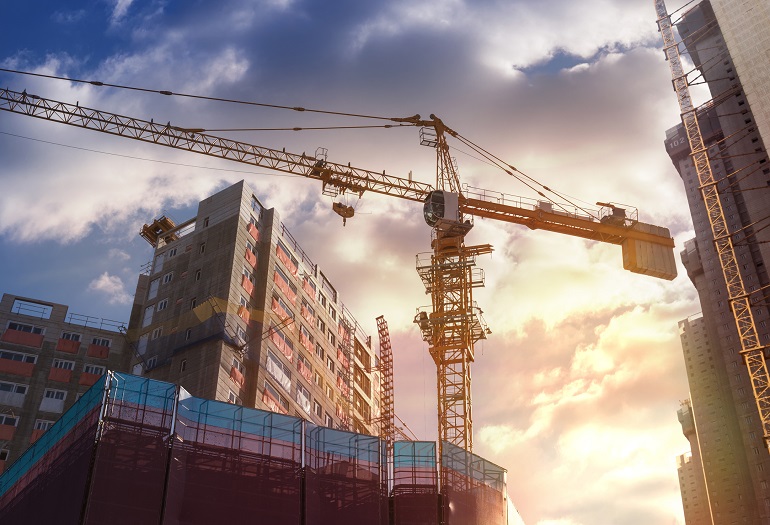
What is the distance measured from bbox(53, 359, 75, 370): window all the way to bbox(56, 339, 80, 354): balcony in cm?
132

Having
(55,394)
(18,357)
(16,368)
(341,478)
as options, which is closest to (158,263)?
(18,357)

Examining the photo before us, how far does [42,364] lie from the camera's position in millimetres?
92375

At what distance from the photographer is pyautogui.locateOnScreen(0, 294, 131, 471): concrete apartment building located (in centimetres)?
8706

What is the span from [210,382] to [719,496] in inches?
5479

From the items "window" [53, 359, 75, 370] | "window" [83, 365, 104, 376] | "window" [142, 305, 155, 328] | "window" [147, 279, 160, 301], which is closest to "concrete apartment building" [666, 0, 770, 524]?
"window" [147, 279, 160, 301]

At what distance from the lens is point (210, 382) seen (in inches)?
3078

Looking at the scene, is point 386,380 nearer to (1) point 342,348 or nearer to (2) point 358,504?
(1) point 342,348

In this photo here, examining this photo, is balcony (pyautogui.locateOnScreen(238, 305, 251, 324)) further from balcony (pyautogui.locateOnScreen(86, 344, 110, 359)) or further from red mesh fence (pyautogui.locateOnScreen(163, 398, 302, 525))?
red mesh fence (pyautogui.locateOnScreen(163, 398, 302, 525))

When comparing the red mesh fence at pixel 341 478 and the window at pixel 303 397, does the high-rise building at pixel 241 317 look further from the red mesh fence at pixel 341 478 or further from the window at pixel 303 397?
the red mesh fence at pixel 341 478

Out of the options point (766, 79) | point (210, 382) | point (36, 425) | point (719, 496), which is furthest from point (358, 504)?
point (719, 496)

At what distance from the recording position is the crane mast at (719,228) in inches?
3556

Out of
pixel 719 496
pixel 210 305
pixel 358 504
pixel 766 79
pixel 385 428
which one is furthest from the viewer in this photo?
pixel 719 496

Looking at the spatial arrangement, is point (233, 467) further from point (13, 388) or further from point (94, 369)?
point (94, 369)

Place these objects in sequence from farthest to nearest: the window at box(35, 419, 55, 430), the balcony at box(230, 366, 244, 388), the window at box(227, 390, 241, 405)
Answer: the window at box(35, 419, 55, 430) → the balcony at box(230, 366, 244, 388) → the window at box(227, 390, 241, 405)
